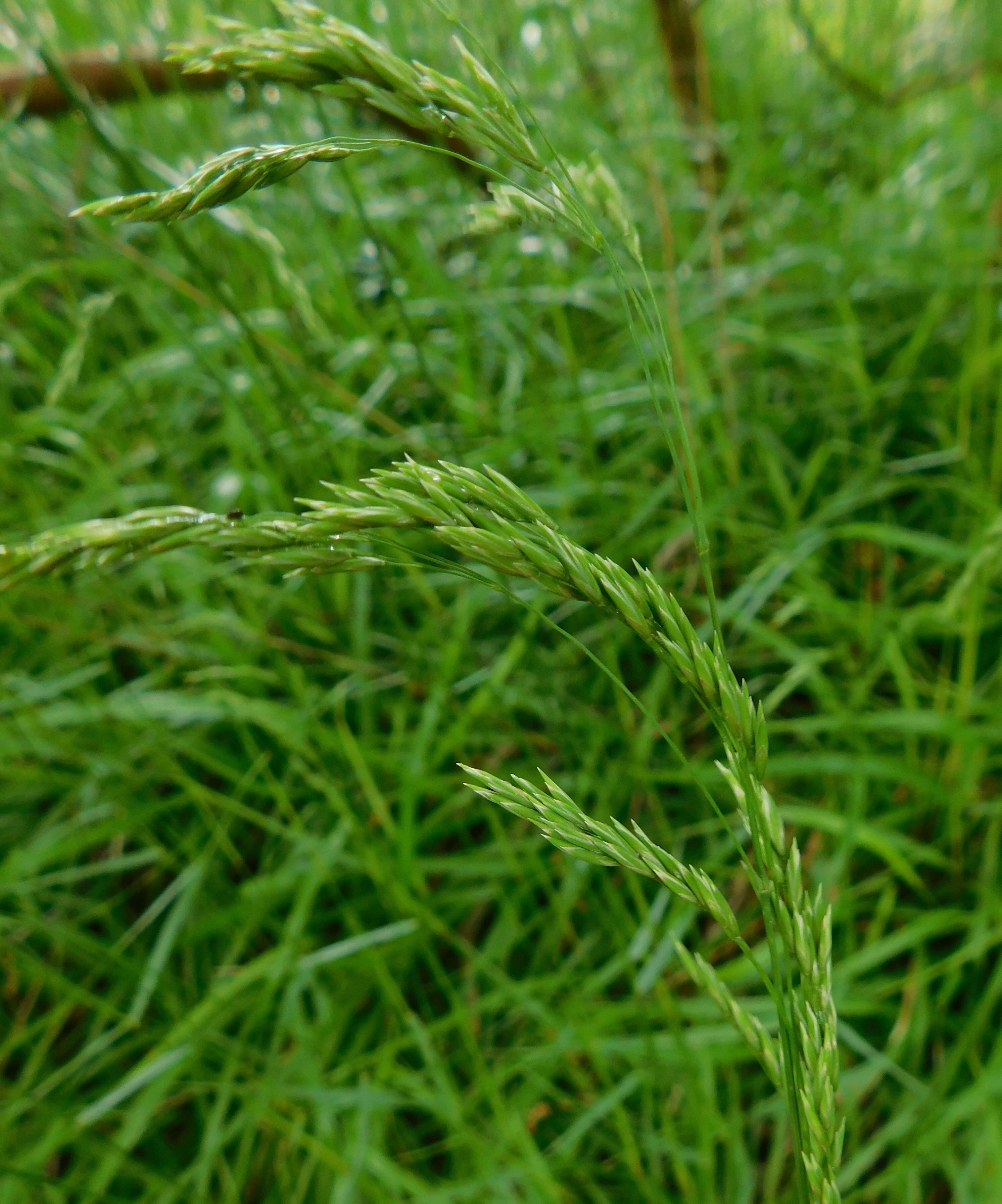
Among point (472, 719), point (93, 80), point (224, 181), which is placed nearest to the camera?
point (224, 181)

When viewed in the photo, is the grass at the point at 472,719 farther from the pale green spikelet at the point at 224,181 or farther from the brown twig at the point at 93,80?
the pale green spikelet at the point at 224,181

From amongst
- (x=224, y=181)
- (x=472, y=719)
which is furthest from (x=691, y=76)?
(x=224, y=181)

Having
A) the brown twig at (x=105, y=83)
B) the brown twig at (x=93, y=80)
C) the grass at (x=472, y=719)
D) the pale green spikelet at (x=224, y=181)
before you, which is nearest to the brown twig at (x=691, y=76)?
the grass at (x=472, y=719)

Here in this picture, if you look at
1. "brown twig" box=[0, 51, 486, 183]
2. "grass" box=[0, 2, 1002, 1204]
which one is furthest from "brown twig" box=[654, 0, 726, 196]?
"brown twig" box=[0, 51, 486, 183]

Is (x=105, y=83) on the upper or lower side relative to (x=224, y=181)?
upper

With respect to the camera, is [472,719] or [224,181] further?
[472,719]

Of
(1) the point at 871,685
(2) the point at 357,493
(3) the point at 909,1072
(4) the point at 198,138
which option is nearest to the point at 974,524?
(1) the point at 871,685

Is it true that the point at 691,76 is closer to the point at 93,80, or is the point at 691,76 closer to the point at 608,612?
the point at 93,80

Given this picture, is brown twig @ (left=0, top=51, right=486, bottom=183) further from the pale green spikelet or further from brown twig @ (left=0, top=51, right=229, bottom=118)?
the pale green spikelet

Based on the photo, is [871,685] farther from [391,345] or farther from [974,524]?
[391,345]
